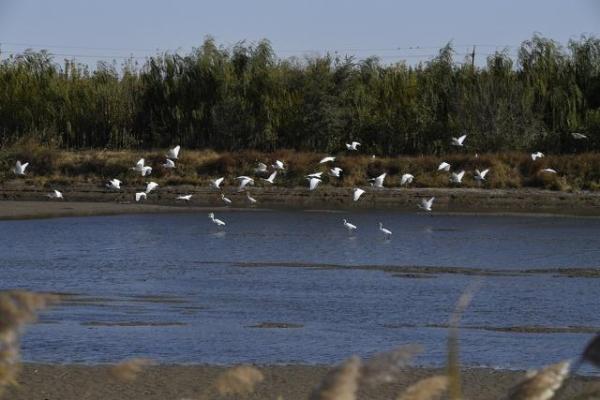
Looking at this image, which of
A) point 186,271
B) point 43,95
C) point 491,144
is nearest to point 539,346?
point 186,271

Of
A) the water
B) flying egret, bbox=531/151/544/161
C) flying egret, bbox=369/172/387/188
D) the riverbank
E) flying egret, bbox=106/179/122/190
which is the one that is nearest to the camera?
the water

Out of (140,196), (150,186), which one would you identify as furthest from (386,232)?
(150,186)

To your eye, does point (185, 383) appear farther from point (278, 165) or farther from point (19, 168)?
point (19, 168)

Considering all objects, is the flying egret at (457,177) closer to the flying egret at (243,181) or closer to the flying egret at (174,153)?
the flying egret at (243,181)

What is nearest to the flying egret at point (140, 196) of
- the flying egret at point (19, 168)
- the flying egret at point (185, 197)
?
the flying egret at point (185, 197)

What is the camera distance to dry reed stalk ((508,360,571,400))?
7.06 ft

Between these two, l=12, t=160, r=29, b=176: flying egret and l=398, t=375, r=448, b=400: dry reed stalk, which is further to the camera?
l=12, t=160, r=29, b=176: flying egret

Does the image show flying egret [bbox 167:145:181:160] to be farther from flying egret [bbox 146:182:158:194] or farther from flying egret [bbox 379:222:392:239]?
flying egret [bbox 379:222:392:239]

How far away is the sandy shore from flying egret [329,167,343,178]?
70.9 ft

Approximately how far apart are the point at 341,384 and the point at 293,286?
13.0m

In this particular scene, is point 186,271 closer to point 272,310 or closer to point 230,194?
point 272,310

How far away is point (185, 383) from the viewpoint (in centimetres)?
897

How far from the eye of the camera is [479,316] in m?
12.9

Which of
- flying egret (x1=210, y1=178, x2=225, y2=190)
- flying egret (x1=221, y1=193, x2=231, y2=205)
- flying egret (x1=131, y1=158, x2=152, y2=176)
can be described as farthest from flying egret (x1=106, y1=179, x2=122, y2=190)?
flying egret (x1=221, y1=193, x2=231, y2=205)
